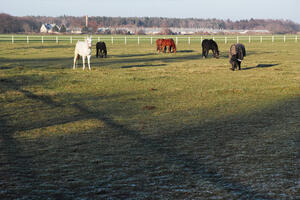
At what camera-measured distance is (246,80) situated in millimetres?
17062

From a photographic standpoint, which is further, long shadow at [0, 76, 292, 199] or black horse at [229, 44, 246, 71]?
black horse at [229, 44, 246, 71]

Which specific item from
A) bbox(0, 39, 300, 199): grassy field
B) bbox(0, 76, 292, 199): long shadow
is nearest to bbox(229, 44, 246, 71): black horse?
bbox(0, 39, 300, 199): grassy field

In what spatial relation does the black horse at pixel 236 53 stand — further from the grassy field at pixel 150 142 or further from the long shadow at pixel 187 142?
the long shadow at pixel 187 142

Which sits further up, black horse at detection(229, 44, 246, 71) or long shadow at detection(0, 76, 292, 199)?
black horse at detection(229, 44, 246, 71)

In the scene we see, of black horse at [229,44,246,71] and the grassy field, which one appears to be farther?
black horse at [229,44,246,71]

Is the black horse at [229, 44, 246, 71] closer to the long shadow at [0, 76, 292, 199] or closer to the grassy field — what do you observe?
the grassy field

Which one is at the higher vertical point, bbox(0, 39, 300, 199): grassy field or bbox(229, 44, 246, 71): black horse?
bbox(229, 44, 246, 71): black horse

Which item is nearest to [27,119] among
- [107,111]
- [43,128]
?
[43,128]

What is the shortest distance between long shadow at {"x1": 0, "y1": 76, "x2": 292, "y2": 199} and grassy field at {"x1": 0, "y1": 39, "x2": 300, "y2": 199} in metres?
0.01

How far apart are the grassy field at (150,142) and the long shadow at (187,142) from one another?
0.6 inches

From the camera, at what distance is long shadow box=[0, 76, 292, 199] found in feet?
16.2

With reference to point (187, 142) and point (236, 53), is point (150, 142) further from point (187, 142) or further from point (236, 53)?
point (236, 53)

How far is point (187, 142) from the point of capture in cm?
714

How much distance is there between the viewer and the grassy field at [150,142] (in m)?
4.91
